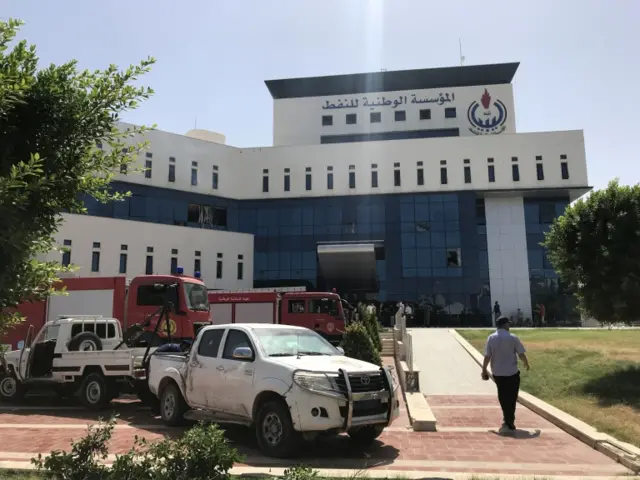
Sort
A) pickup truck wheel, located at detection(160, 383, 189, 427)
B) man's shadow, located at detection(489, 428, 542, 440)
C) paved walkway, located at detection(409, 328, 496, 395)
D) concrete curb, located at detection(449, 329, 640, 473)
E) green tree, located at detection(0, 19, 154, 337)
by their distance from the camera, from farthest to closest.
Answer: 1. paved walkway, located at detection(409, 328, 496, 395)
2. pickup truck wheel, located at detection(160, 383, 189, 427)
3. man's shadow, located at detection(489, 428, 542, 440)
4. concrete curb, located at detection(449, 329, 640, 473)
5. green tree, located at detection(0, 19, 154, 337)

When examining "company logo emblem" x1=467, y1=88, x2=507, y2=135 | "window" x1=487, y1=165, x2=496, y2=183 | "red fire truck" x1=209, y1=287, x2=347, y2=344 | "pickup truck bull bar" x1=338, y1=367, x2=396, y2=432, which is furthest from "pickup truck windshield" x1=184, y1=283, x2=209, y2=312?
"company logo emblem" x1=467, y1=88, x2=507, y2=135

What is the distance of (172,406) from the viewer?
29.3ft

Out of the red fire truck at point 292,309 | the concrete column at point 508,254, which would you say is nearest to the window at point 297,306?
the red fire truck at point 292,309

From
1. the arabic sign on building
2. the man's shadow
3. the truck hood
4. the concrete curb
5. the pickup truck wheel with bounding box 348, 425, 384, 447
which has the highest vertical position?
the arabic sign on building

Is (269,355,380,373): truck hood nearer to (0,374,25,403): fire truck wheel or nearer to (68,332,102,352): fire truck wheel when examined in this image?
(68,332,102,352): fire truck wheel

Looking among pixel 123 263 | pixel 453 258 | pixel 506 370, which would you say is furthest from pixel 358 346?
pixel 453 258

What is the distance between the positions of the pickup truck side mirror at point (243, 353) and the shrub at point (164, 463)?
2919mm

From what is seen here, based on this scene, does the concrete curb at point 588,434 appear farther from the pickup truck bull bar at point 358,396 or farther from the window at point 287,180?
the window at point 287,180

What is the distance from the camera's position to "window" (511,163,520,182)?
41.8 meters

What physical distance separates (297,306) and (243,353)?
53.6 feet

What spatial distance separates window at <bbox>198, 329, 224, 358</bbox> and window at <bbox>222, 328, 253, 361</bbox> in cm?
20

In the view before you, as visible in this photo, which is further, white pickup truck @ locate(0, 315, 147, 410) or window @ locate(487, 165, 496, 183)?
window @ locate(487, 165, 496, 183)

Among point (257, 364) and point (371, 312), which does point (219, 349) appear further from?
point (371, 312)

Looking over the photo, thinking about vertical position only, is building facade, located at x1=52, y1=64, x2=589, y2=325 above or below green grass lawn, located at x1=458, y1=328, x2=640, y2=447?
above
